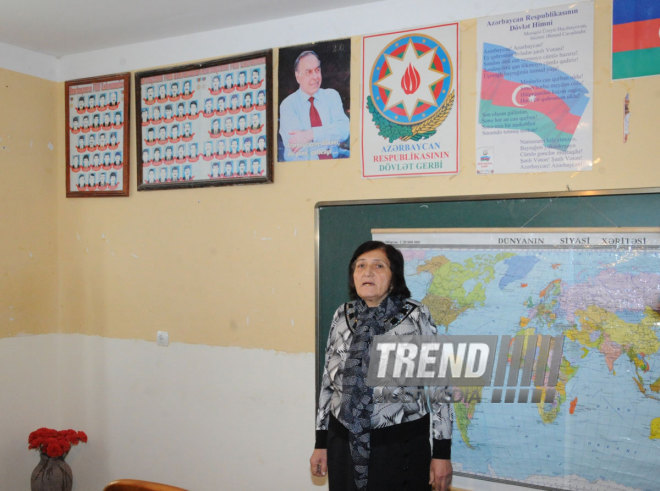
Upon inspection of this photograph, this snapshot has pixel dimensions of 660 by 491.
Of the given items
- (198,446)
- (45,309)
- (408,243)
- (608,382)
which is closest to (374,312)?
(408,243)

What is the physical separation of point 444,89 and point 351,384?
4.05 ft

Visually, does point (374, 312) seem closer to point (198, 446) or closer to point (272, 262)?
point (272, 262)

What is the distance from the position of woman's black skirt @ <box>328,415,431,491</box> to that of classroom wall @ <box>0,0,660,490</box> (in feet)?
1.29

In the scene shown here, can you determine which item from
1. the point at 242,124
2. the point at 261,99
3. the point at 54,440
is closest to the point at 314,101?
the point at 261,99

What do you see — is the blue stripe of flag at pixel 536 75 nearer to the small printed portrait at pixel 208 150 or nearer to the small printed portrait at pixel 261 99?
the small printed portrait at pixel 261 99

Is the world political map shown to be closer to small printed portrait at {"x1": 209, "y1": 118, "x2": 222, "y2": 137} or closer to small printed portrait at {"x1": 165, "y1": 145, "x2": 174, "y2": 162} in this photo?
small printed portrait at {"x1": 209, "y1": 118, "x2": 222, "y2": 137}

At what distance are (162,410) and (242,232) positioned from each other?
1053 mm

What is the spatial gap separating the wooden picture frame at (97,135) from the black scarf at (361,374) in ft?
5.31

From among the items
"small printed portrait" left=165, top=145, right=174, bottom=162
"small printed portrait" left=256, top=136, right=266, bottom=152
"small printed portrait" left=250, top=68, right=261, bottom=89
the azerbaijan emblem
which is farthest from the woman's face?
"small printed portrait" left=165, top=145, right=174, bottom=162

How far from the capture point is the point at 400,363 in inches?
85.6

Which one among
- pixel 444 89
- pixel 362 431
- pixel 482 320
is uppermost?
pixel 444 89

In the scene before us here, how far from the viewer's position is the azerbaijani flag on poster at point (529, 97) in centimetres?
215

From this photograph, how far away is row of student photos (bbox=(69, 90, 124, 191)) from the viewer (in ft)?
10.1

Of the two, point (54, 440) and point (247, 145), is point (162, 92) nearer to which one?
point (247, 145)
